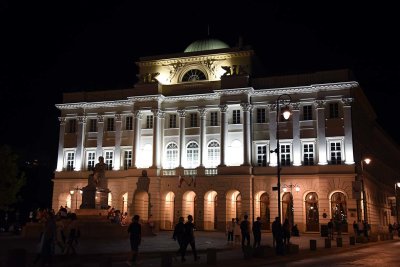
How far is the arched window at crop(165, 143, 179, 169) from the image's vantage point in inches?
2228

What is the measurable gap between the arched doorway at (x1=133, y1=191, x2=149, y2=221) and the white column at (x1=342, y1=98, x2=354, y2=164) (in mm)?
22375

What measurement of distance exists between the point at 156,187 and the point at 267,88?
16.5m

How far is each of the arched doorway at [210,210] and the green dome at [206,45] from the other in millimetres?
18628

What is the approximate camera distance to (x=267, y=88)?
53.8m

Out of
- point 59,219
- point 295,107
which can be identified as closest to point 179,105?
point 295,107

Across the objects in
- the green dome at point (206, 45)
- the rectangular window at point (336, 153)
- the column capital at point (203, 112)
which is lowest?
the rectangular window at point (336, 153)

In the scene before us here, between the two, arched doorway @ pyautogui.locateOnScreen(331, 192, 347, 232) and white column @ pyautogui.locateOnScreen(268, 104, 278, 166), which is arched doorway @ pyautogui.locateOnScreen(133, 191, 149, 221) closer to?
white column @ pyautogui.locateOnScreen(268, 104, 278, 166)

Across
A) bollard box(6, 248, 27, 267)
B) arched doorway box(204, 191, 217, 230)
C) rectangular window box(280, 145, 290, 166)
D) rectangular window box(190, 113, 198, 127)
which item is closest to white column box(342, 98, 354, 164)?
rectangular window box(280, 145, 290, 166)

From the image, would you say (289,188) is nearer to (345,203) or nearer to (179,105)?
(345,203)

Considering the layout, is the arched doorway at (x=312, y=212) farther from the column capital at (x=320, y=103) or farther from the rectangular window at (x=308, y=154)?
the column capital at (x=320, y=103)

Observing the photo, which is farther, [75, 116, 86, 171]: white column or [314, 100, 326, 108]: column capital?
[75, 116, 86, 171]: white column

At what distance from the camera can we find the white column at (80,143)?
60.0 metres

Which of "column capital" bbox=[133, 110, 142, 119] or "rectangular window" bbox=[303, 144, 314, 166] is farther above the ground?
"column capital" bbox=[133, 110, 142, 119]

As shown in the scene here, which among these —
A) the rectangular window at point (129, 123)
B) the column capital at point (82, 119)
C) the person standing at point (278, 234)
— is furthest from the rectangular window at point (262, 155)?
the person standing at point (278, 234)
